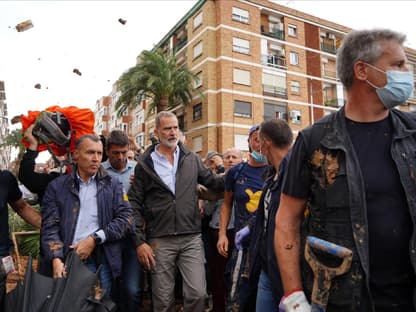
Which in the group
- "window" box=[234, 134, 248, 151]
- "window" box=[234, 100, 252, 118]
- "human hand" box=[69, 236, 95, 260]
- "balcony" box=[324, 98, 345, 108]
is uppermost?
"balcony" box=[324, 98, 345, 108]

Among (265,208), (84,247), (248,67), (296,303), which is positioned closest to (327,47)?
(248,67)

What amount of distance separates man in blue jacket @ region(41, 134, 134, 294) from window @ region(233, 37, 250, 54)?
25.4 meters

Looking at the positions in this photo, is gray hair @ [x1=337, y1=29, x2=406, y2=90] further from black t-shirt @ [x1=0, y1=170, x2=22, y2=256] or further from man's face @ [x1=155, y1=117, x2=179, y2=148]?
black t-shirt @ [x1=0, y1=170, x2=22, y2=256]

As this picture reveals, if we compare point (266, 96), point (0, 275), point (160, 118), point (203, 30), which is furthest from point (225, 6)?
point (0, 275)

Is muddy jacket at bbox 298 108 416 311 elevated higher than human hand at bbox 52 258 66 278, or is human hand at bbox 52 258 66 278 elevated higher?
muddy jacket at bbox 298 108 416 311

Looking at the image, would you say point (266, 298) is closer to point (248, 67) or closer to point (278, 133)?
point (278, 133)

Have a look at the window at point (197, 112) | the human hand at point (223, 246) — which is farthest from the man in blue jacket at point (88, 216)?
the window at point (197, 112)

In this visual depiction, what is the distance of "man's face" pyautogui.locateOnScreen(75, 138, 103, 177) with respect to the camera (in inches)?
125

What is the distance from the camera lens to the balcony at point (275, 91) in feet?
93.2

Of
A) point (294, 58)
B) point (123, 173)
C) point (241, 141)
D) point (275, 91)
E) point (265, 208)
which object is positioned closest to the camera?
point (265, 208)

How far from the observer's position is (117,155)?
4027 mm

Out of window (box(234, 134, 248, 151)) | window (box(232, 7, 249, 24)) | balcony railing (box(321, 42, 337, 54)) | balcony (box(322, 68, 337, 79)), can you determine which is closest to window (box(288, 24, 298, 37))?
balcony railing (box(321, 42, 337, 54))

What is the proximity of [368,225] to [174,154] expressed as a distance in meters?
2.52

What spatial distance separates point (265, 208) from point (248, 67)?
2612 centimetres
